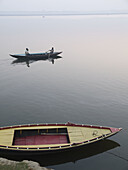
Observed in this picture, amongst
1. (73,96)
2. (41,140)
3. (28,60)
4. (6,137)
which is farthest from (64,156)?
(28,60)

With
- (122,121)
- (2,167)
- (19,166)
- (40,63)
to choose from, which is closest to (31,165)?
(19,166)

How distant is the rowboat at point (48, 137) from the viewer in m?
21.3

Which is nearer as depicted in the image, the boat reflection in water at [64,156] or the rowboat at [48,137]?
the rowboat at [48,137]

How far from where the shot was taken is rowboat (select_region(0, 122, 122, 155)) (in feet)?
69.8

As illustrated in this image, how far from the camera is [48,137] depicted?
24312 millimetres

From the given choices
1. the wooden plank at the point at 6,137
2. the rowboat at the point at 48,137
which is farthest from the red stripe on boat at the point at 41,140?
the wooden plank at the point at 6,137

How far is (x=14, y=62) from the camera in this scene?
202 feet

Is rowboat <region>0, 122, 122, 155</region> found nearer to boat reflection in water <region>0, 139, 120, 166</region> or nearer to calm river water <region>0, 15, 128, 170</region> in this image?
boat reflection in water <region>0, 139, 120, 166</region>

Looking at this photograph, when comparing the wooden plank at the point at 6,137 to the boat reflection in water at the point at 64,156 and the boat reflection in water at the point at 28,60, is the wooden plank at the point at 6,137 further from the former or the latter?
the boat reflection in water at the point at 28,60

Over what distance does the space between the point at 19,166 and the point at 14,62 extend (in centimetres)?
4678

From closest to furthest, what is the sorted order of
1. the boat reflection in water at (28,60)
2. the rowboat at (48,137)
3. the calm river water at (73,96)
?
the rowboat at (48,137)
the calm river water at (73,96)
the boat reflection in water at (28,60)

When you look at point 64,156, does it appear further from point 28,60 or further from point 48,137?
point 28,60

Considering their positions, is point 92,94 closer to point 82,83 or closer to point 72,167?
point 82,83

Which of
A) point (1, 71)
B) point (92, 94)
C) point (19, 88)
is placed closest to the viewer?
point (92, 94)
